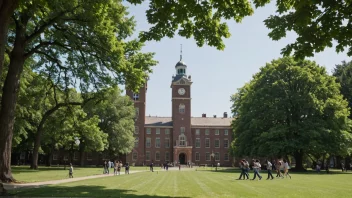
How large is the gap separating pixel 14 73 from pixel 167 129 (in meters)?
63.9

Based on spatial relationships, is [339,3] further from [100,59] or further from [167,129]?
[167,129]

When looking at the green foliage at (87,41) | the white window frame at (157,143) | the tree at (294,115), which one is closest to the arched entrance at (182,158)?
the white window frame at (157,143)

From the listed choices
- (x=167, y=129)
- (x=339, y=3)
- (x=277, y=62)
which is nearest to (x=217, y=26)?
(x=339, y=3)

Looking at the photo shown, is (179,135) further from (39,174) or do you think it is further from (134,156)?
(39,174)

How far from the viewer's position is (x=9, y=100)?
1664 cm

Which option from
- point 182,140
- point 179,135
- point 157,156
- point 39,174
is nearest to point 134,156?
point 157,156

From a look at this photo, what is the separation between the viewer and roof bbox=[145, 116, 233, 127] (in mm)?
81200

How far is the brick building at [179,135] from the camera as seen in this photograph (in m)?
77.1

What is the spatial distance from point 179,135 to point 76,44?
60814 mm

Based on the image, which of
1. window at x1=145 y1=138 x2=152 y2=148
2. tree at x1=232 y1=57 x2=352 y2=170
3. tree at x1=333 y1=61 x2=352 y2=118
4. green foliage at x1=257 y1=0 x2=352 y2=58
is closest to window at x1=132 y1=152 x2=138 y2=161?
window at x1=145 y1=138 x2=152 y2=148

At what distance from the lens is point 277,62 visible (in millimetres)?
44719

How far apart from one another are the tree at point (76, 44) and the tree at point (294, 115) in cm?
2474

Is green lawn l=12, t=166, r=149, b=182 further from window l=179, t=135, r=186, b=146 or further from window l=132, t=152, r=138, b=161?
window l=179, t=135, r=186, b=146

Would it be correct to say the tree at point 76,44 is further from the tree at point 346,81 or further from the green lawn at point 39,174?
A: the tree at point 346,81
